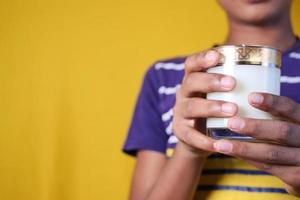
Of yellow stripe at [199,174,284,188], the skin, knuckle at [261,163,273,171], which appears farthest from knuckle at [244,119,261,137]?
yellow stripe at [199,174,284,188]

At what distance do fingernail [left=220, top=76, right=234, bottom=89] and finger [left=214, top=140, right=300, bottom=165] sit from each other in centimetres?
7

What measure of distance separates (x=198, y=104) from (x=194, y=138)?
56mm

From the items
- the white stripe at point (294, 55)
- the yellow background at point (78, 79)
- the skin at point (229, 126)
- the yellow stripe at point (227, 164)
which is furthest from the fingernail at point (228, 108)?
the yellow background at point (78, 79)

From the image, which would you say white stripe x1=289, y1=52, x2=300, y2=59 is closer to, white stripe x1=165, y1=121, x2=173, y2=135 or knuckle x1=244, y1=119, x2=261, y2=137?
white stripe x1=165, y1=121, x2=173, y2=135

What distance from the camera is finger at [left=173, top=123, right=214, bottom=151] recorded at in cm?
52

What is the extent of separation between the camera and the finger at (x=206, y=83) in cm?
47

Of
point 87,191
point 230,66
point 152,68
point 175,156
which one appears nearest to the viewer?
point 230,66

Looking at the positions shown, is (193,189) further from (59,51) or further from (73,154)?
(59,51)

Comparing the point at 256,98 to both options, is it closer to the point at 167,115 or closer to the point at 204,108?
the point at 204,108

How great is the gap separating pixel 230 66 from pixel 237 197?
0.32 m

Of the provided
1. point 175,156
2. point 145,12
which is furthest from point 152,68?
point 145,12

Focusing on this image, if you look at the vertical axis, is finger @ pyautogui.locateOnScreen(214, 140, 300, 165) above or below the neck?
below

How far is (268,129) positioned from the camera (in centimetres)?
48

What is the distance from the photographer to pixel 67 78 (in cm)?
123
